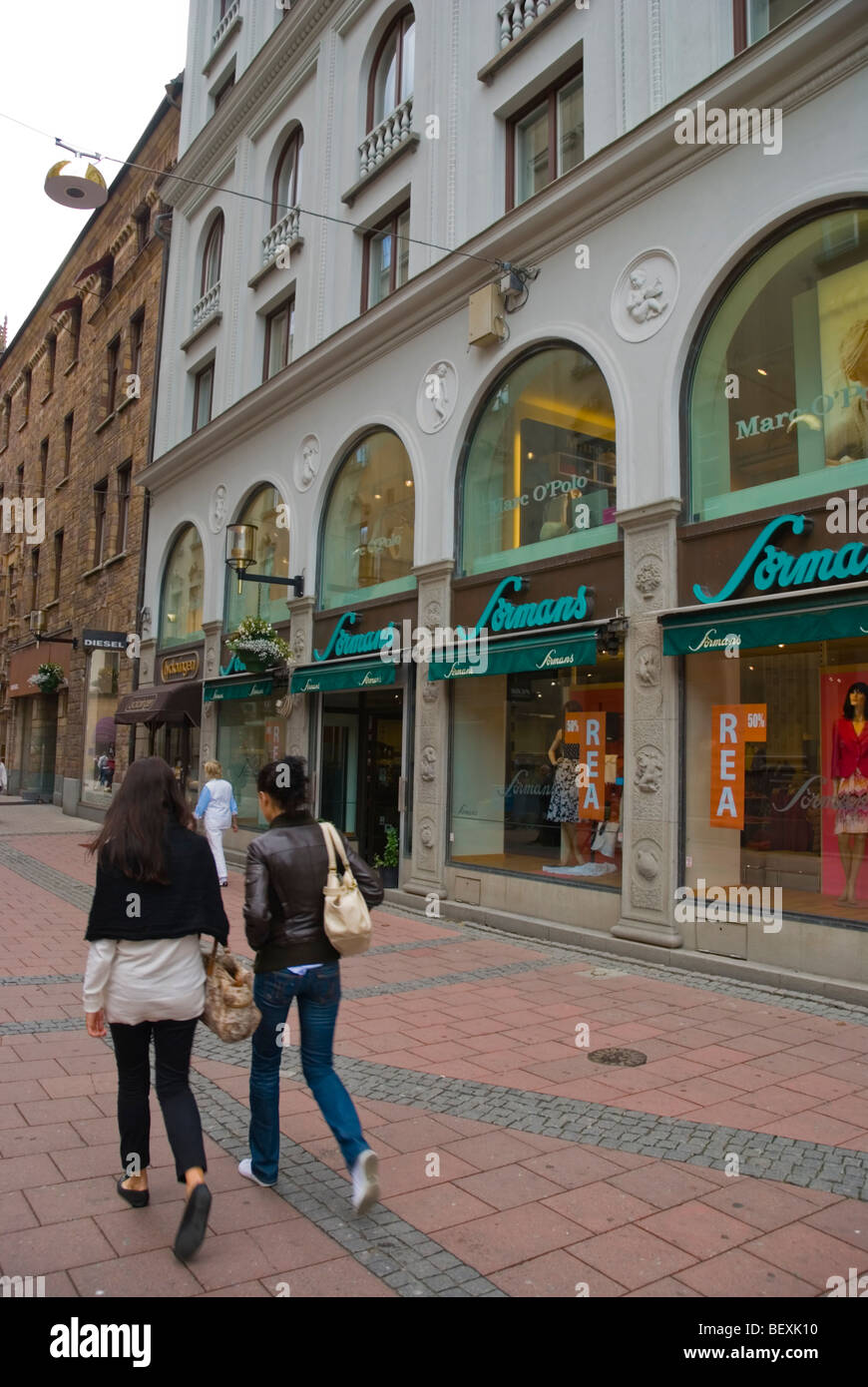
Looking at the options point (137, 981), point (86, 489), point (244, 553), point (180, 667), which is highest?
point (86, 489)

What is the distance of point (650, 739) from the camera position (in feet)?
28.8

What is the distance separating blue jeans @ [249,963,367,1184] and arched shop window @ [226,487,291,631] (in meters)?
12.1

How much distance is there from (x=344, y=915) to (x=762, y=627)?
17.1 ft

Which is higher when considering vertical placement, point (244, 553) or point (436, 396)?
point (436, 396)

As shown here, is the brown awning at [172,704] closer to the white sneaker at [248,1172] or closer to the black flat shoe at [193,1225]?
the white sneaker at [248,1172]

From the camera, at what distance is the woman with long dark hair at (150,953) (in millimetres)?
3508

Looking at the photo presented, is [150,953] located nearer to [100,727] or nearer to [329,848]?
[329,848]

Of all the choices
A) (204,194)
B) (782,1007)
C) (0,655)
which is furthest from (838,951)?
(0,655)

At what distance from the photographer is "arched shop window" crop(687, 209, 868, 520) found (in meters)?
7.87

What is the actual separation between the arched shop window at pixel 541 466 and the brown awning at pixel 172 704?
26.5 feet

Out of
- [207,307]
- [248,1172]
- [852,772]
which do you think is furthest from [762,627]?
[207,307]

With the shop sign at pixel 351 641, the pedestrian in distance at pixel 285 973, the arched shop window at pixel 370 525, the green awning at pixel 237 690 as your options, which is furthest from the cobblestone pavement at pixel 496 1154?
the green awning at pixel 237 690

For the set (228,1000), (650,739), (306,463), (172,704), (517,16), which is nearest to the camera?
(228,1000)
